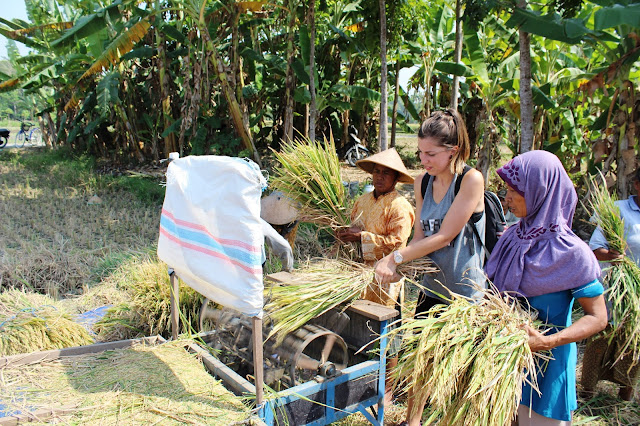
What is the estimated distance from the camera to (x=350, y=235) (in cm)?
263

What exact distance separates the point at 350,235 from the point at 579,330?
1.28 m

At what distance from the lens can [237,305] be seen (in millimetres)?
1800

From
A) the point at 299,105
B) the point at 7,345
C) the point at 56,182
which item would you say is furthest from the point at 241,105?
the point at 7,345

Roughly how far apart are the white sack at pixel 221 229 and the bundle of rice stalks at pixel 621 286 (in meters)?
1.80

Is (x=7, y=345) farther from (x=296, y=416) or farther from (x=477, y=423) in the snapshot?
(x=477, y=423)

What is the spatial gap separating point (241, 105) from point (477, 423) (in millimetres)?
7338

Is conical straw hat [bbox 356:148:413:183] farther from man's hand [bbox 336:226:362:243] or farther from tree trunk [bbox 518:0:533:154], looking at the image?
tree trunk [bbox 518:0:533:154]

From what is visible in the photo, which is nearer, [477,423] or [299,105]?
[477,423]

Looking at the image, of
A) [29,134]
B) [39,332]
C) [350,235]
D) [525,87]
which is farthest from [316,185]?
[29,134]

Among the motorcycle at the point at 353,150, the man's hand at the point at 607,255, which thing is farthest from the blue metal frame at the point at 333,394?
the motorcycle at the point at 353,150

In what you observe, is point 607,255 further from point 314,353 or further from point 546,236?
point 314,353

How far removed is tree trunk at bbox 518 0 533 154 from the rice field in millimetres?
2005

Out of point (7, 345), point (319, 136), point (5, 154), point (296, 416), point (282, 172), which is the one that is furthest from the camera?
point (5, 154)

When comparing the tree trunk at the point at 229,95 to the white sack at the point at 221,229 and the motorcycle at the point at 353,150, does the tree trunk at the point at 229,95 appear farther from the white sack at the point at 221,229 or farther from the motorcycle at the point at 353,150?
the white sack at the point at 221,229
